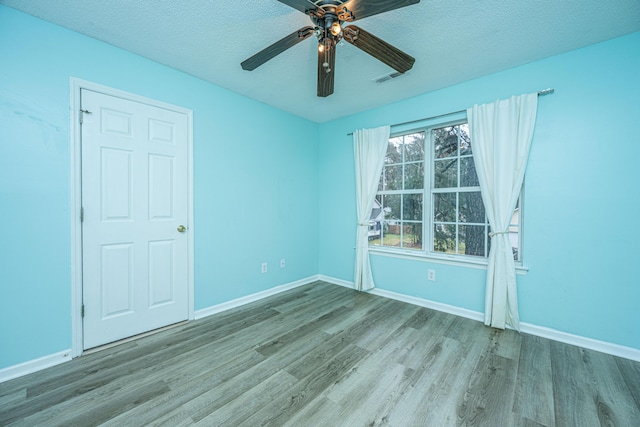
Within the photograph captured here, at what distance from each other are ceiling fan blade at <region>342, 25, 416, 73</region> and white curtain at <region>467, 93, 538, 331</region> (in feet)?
4.28

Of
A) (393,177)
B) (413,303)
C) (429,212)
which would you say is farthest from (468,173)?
(413,303)

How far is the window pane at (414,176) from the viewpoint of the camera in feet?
10.0

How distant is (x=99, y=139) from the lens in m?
2.04

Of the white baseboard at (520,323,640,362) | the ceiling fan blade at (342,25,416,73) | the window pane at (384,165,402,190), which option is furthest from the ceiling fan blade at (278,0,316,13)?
the white baseboard at (520,323,640,362)

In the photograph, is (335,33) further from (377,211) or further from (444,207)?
(377,211)

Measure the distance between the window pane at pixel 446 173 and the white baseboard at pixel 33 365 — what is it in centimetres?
379

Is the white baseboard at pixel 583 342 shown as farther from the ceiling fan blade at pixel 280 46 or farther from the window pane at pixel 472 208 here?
the ceiling fan blade at pixel 280 46

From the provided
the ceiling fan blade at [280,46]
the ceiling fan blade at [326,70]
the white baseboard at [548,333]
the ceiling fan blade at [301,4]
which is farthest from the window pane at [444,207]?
the ceiling fan blade at [301,4]

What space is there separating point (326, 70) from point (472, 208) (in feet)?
6.93

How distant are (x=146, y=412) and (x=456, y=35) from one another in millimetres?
3325

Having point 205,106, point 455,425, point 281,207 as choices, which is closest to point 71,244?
point 205,106

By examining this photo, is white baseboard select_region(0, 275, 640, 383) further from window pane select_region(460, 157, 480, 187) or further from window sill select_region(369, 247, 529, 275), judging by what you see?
window pane select_region(460, 157, 480, 187)

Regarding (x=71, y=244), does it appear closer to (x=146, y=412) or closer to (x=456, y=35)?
(x=146, y=412)

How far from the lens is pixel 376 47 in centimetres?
161
